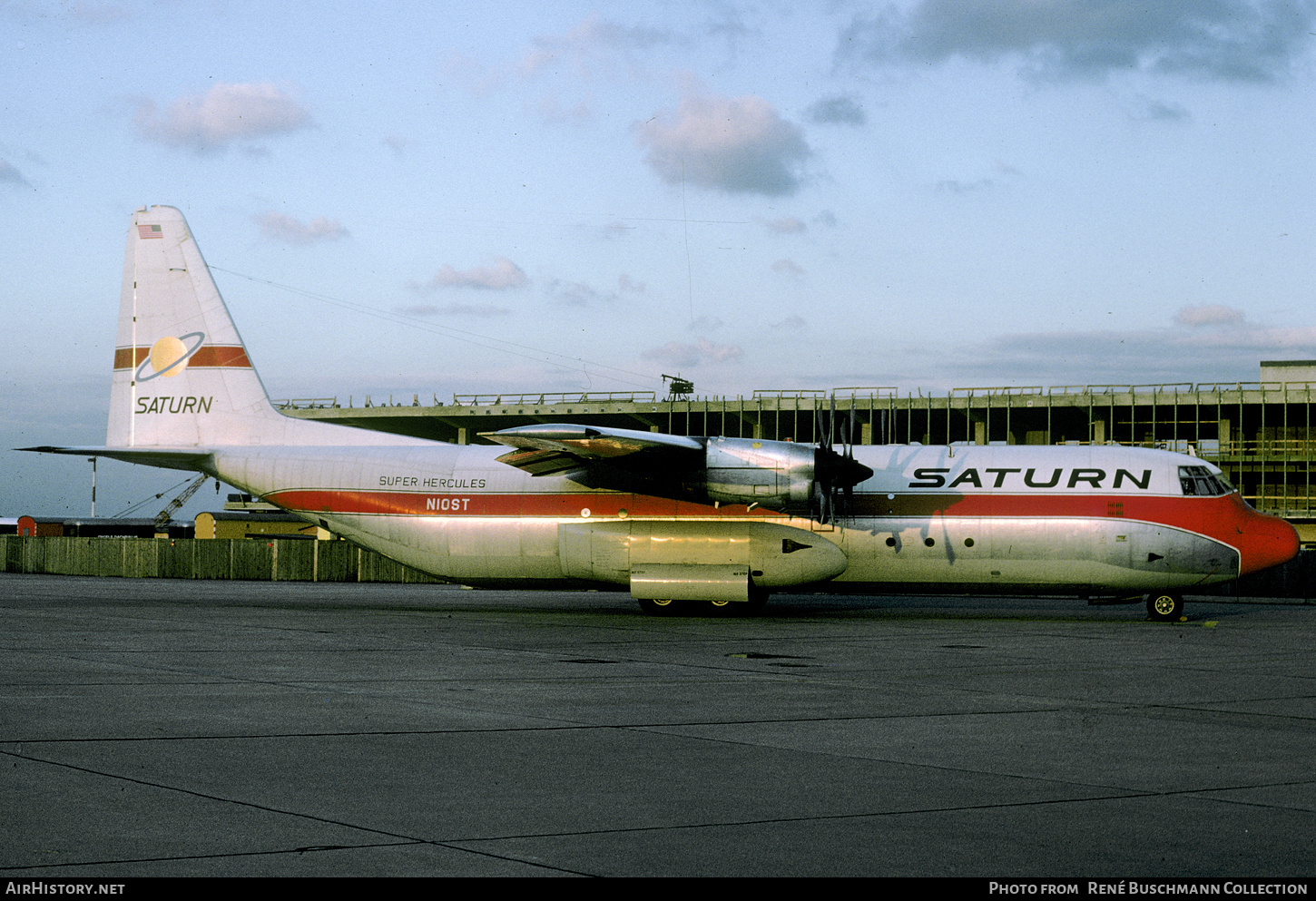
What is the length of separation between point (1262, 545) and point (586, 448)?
48.1 ft

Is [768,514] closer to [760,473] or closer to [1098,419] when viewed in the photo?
[760,473]

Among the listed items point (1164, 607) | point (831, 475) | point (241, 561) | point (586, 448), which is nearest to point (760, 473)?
point (831, 475)

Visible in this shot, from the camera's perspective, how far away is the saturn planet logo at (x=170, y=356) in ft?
98.1

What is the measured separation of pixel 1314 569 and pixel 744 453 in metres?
26.8

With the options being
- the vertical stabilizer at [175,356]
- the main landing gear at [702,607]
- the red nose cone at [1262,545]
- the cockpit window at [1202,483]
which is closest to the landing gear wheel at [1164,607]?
the red nose cone at [1262,545]

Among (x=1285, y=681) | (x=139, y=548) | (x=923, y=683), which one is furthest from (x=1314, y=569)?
(x=139, y=548)

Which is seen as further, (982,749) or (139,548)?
(139,548)

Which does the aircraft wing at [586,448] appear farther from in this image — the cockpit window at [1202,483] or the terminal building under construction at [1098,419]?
the terminal building under construction at [1098,419]

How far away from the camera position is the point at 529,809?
750 centimetres

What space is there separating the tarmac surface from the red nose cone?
5456mm

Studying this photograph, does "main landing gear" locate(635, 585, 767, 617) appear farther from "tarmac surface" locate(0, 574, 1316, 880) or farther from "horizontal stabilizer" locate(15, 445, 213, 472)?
"horizontal stabilizer" locate(15, 445, 213, 472)

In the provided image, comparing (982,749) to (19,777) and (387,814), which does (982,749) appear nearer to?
(387,814)

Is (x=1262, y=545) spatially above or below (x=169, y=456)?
below

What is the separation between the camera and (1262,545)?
25.6 meters
